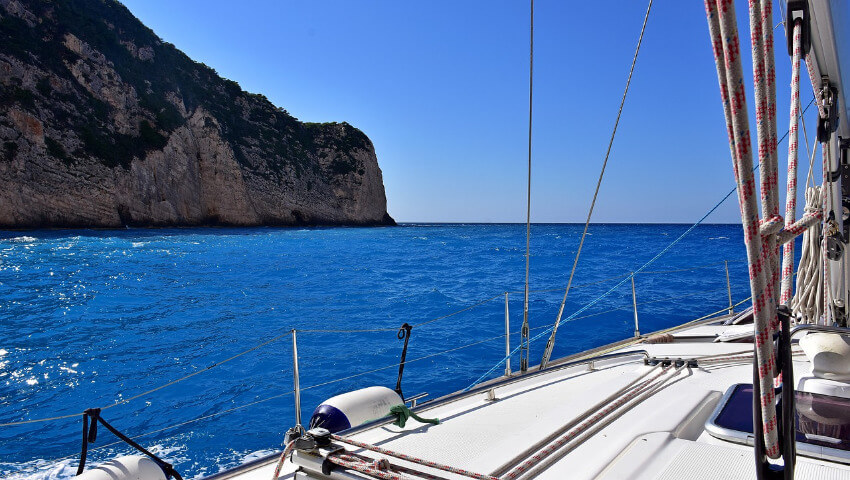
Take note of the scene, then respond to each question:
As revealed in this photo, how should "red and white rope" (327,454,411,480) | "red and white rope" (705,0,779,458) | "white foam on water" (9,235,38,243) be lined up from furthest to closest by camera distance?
1. "white foam on water" (9,235,38,243)
2. "red and white rope" (327,454,411,480)
3. "red and white rope" (705,0,779,458)

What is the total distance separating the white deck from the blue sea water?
2.99 ft

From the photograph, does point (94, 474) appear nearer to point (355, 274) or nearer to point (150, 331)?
point (150, 331)

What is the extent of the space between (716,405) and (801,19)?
5.02 ft

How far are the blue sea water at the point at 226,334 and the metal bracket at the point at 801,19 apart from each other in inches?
89.8

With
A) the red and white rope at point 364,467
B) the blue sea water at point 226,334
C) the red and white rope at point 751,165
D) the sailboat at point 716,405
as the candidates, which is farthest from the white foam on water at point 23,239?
the red and white rope at point 751,165

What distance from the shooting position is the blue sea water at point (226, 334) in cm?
428

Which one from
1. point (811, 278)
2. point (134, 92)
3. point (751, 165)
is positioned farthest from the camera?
point (134, 92)

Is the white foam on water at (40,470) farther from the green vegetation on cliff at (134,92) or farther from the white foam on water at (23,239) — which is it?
the green vegetation on cliff at (134,92)

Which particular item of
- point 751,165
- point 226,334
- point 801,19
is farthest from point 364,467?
point 226,334

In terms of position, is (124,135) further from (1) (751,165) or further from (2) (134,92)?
(1) (751,165)

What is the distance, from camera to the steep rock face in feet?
84.2

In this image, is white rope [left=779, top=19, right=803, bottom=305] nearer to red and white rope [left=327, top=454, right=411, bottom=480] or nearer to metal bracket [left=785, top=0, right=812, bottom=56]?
metal bracket [left=785, top=0, right=812, bottom=56]

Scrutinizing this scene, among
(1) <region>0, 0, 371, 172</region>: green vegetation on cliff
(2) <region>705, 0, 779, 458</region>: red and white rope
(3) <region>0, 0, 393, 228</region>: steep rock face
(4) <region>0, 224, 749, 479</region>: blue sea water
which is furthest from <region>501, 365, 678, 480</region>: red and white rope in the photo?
(1) <region>0, 0, 371, 172</region>: green vegetation on cliff

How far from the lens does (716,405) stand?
192 cm
